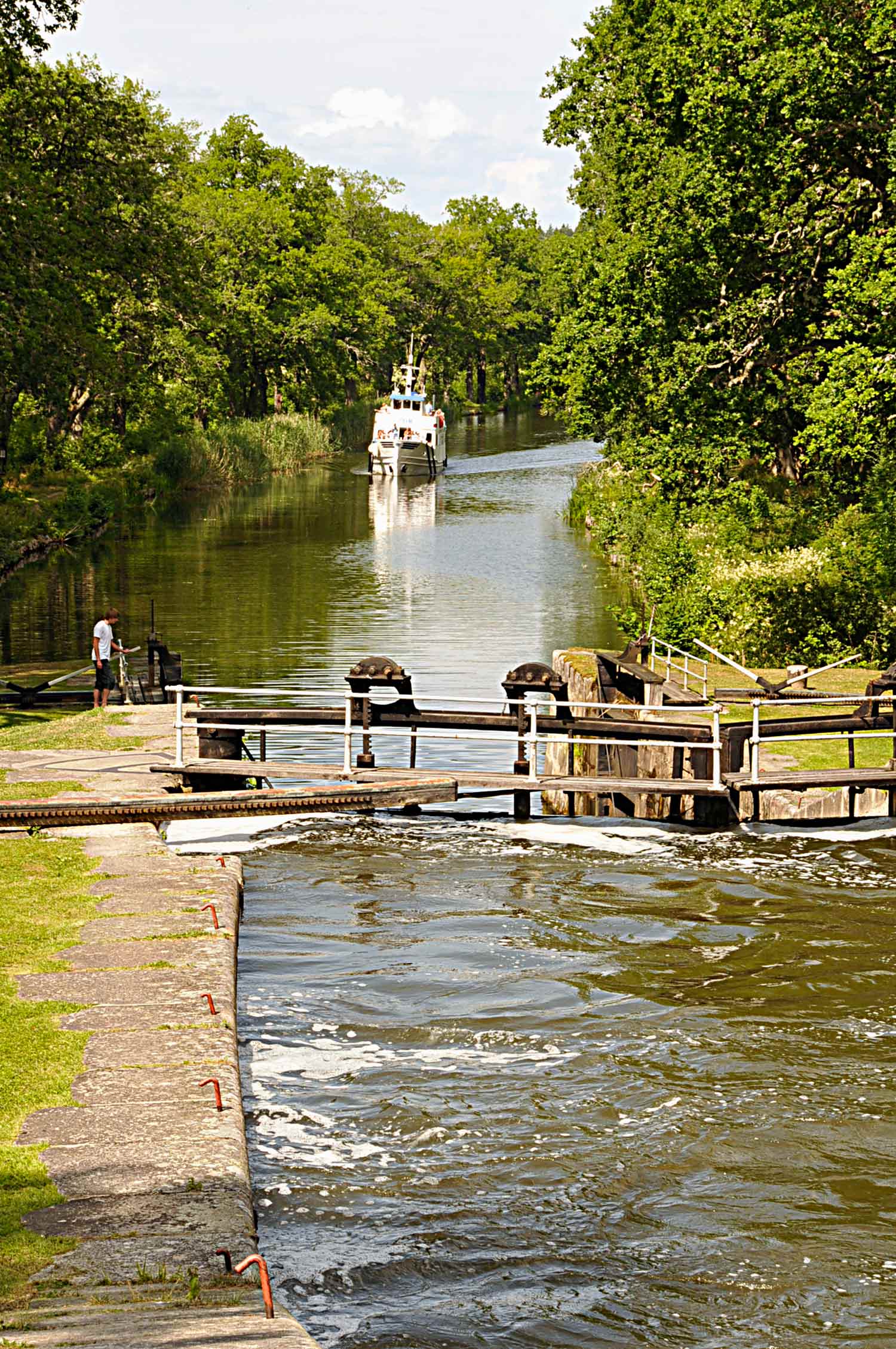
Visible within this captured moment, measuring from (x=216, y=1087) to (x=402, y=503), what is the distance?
2508 inches

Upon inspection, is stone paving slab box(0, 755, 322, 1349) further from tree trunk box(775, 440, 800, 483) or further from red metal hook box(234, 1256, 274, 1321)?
tree trunk box(775, 440, 800, 483)

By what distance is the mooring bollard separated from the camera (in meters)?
9.48

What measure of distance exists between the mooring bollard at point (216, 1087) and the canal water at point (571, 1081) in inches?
30.1

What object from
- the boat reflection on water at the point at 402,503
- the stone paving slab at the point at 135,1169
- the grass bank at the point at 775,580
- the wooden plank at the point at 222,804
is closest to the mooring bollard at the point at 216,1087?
the stone paving slab at the point at 135,1169

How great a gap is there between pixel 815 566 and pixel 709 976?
17.4 meters

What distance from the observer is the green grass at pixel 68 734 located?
20.7 meters

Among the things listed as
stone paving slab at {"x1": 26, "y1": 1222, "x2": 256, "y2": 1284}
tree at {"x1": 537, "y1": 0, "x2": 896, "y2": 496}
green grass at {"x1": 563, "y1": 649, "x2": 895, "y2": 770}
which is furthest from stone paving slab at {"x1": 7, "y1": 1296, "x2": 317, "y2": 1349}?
tree at {"x1": 537, "y1": 0, "x2": 896, "y2": 496}

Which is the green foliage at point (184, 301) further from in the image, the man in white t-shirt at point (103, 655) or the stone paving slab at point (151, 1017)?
the stone paving slab at point (151, 1017)

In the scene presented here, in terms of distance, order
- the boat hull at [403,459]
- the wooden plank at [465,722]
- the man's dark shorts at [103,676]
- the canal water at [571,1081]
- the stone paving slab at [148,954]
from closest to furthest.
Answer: the canal water at [571,1081] → the stone paving slab at [148,954] → the wooden plank at [465,722] → the man's dark shorts at [103,676] → the boat hull at [403,459]

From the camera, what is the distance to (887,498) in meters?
29.6

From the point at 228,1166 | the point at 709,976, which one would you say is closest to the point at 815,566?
the point at 709,976

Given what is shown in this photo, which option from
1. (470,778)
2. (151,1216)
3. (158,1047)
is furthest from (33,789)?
(151,1216)

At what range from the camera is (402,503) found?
7231 cm

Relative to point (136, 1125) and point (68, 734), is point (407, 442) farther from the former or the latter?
point (136, 1125)
